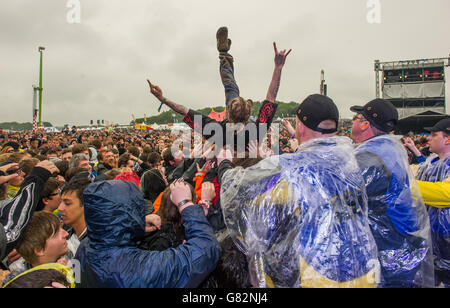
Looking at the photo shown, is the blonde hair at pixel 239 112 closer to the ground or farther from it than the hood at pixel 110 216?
farther from it

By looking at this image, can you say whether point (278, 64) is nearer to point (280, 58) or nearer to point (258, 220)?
point (280, 58)

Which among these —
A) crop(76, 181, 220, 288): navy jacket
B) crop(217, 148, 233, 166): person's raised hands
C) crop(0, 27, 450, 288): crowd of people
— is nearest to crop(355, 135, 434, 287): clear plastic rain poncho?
crop(0, 27, 450, 288): crowd of people

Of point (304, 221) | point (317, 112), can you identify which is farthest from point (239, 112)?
point (304, 221)

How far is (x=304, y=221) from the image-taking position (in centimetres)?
138

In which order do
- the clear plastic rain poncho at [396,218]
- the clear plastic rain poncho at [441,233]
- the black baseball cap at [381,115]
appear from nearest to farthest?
the clear plastic rain poncho at [396,218] < the black baseball cap at [381,115] < the clear plastic rain poncho at [441,233]

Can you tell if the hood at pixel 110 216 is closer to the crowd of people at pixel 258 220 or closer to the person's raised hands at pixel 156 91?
the crowd of people at pixel 258 220

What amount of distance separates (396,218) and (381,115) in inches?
31.7

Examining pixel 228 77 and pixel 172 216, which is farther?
pixel 228 77

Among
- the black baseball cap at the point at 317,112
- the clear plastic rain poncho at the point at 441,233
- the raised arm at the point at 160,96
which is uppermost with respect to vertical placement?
the raised arm at the point at 160,96

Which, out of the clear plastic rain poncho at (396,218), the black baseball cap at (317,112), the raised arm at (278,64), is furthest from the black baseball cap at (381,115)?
the raised arm at (278,64)

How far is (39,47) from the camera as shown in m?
24.7

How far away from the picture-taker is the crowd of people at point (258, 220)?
132 cm

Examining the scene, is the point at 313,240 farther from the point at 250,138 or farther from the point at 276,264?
the point at 250,138
